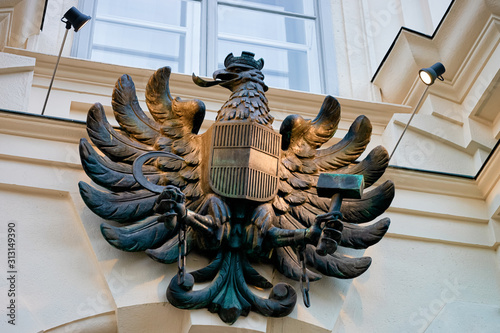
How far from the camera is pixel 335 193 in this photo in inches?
162

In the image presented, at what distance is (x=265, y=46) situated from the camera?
253 inches

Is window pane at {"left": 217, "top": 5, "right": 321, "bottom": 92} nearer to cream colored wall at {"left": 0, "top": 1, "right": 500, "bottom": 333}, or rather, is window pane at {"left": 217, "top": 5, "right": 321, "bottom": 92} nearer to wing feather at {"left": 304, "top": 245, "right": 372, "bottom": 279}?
cream colored wall at {"left": 0, "top": 1, "right": 500, "bottom": 333}

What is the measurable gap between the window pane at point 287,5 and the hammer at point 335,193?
2.81 m

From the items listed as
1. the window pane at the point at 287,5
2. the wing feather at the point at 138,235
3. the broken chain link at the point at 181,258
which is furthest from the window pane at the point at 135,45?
the broken chain link at the point at 181,258

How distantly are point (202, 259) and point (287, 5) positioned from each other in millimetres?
2764

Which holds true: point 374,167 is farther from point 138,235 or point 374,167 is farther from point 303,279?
point 138,235

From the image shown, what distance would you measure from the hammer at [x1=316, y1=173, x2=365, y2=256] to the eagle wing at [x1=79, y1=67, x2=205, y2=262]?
0.70 meters

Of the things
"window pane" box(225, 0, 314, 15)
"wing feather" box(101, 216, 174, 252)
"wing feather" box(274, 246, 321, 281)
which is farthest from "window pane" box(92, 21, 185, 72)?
"wing feather" box(274, 246, 321, 281)

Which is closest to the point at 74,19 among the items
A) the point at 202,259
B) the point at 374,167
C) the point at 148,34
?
the point at 148,34

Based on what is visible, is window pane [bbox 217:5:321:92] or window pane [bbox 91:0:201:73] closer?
window pane [bbox 91:0:201:73]

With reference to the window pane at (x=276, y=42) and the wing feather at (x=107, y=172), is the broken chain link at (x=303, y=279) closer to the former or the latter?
the wing feather at (x=107, y=172)

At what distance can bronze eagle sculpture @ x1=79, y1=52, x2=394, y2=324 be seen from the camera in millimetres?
4328

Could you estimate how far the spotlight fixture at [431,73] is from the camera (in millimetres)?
5391

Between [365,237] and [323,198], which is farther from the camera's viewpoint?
[323,198]
